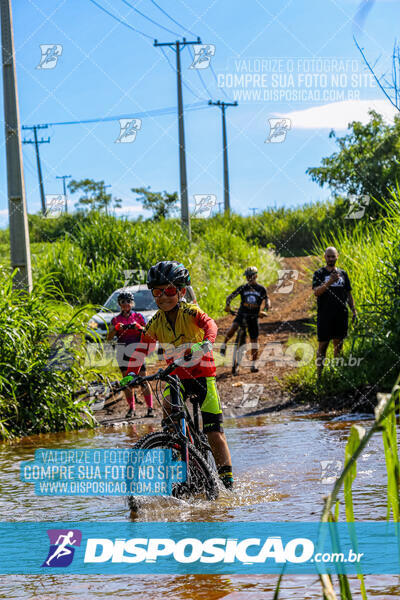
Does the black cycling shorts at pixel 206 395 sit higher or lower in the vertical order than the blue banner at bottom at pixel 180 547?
higher

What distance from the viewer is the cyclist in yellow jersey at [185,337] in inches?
240

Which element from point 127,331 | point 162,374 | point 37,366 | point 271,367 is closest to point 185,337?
point 162,374

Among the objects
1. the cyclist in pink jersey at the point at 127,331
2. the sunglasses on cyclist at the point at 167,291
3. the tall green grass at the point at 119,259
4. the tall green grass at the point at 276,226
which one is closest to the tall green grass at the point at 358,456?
the sunglasses on cyclist at the point at 167,291

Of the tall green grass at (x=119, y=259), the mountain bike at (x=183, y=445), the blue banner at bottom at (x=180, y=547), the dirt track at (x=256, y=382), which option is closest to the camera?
the blue banner at bottom at (x=180, y=547)

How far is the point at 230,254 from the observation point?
3294 centimetres

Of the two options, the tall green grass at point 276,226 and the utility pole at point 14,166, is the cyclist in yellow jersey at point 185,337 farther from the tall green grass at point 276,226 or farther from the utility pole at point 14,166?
the tall green grass at point 276,226

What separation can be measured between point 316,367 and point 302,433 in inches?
119

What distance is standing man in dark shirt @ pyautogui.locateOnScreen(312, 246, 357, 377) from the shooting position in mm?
12492

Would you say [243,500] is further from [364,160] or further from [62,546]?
[364,160]

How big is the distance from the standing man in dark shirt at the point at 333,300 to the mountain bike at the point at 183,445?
6551 mm

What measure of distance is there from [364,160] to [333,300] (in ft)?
53.0

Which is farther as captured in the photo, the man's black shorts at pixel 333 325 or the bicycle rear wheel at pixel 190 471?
the man's black shorts at pixel 333 325

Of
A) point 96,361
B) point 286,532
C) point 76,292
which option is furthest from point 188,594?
point 76,292

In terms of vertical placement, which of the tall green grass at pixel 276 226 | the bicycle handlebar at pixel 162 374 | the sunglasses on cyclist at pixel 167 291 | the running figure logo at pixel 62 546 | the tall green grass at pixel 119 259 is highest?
the tall green grass at pixel 276 226
